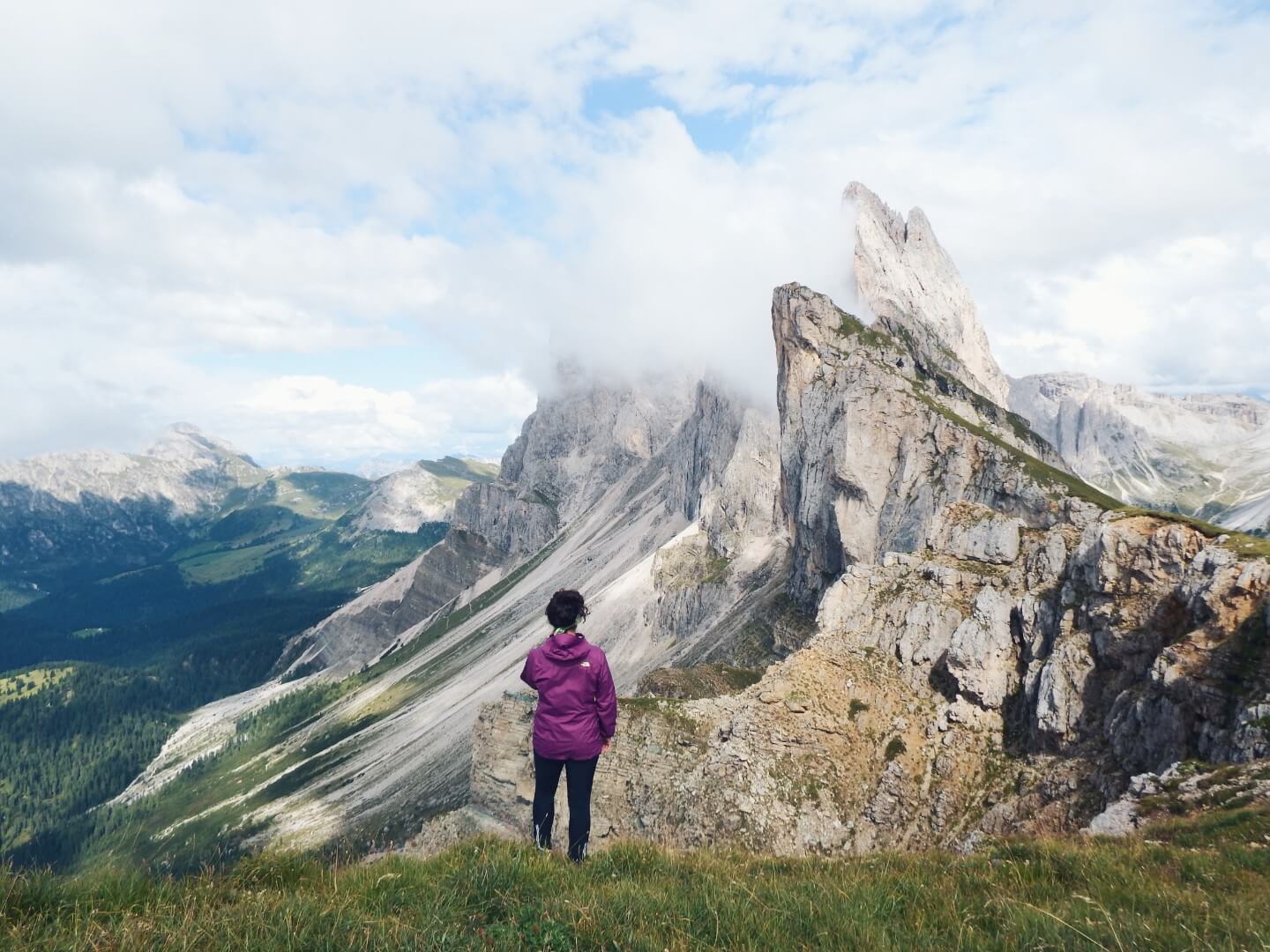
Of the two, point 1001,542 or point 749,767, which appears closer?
point 749,767

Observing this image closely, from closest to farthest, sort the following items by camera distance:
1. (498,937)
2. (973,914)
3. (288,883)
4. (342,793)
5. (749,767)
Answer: (498,937) < (973,914) < (288,883) < (749,767) < (342,793)

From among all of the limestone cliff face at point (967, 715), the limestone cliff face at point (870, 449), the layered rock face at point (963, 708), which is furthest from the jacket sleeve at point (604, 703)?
the limestone cliff face at point (870, 449)

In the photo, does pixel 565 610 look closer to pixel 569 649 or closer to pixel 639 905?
pixel 569 649

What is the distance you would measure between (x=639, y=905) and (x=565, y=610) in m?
5.63

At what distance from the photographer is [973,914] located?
6781mm

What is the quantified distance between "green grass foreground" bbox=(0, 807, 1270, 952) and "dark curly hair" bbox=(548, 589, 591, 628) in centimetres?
368

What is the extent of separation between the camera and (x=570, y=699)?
11469 millimetres

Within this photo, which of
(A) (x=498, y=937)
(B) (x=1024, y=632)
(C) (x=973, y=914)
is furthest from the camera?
(B) (x=1024, y=632)

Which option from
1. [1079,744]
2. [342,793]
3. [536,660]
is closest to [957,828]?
[1079,744]

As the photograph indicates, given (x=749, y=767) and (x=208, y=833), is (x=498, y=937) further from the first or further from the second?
(x=208, y=833)

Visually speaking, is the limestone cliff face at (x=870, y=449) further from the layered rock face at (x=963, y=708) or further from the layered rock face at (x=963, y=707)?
the layered rock face at (x=963, y=708)

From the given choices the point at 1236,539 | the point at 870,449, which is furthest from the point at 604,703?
the point at 870,449

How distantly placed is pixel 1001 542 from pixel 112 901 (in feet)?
176

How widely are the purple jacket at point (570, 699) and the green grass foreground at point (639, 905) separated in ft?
7.41
